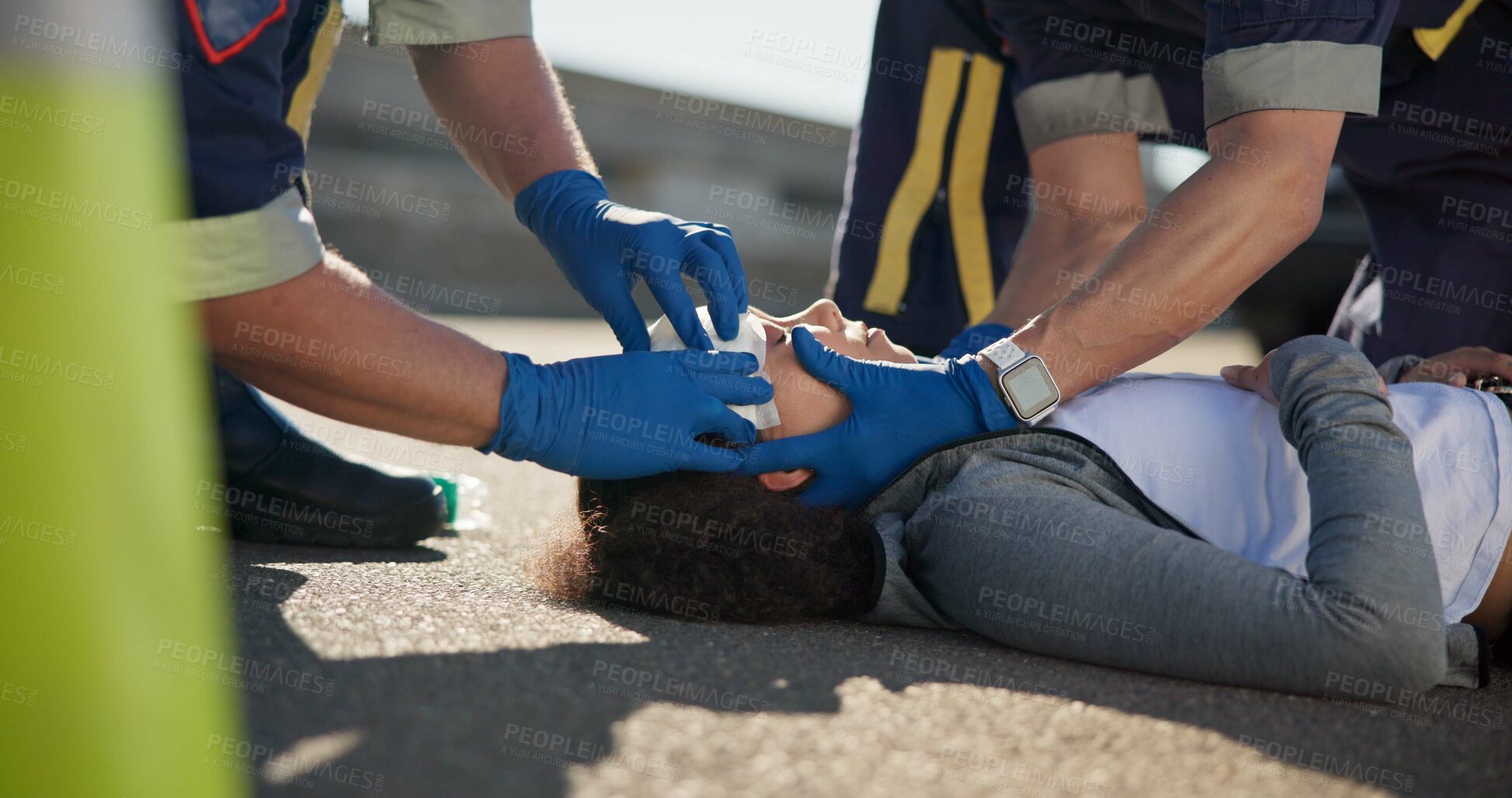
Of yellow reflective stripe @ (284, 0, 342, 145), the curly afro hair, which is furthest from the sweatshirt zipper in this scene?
yellow reflective stripe @ (284, 0, 342, 145)

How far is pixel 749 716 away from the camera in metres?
1.30

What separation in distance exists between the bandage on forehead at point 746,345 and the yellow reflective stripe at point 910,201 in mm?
1436

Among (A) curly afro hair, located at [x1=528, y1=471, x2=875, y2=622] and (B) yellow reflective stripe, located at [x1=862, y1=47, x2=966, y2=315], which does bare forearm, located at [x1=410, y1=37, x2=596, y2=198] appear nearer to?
(A) curly afro hair, located at [x1=528, y1=471, x2=875, y2=622]

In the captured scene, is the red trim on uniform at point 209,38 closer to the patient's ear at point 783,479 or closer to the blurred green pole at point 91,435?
the blurred green pole at point 91,435

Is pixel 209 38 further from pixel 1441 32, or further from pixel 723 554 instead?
pixel 1441 32

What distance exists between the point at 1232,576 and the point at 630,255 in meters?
1.20

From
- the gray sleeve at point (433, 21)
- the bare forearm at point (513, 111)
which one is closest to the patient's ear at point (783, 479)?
the bare forearm at point (513, 111)

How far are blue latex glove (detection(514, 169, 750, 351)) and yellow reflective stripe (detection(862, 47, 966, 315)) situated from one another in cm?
124

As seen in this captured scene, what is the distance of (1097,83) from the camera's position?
286cm

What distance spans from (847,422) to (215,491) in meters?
1.43

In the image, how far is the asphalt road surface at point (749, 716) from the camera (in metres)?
1.12

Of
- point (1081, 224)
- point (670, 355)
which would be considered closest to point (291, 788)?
point (670, 355)

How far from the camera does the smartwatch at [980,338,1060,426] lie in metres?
1.85

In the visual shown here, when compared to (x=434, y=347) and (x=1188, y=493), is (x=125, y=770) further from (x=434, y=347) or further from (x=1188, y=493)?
(x=1188, y=493)
